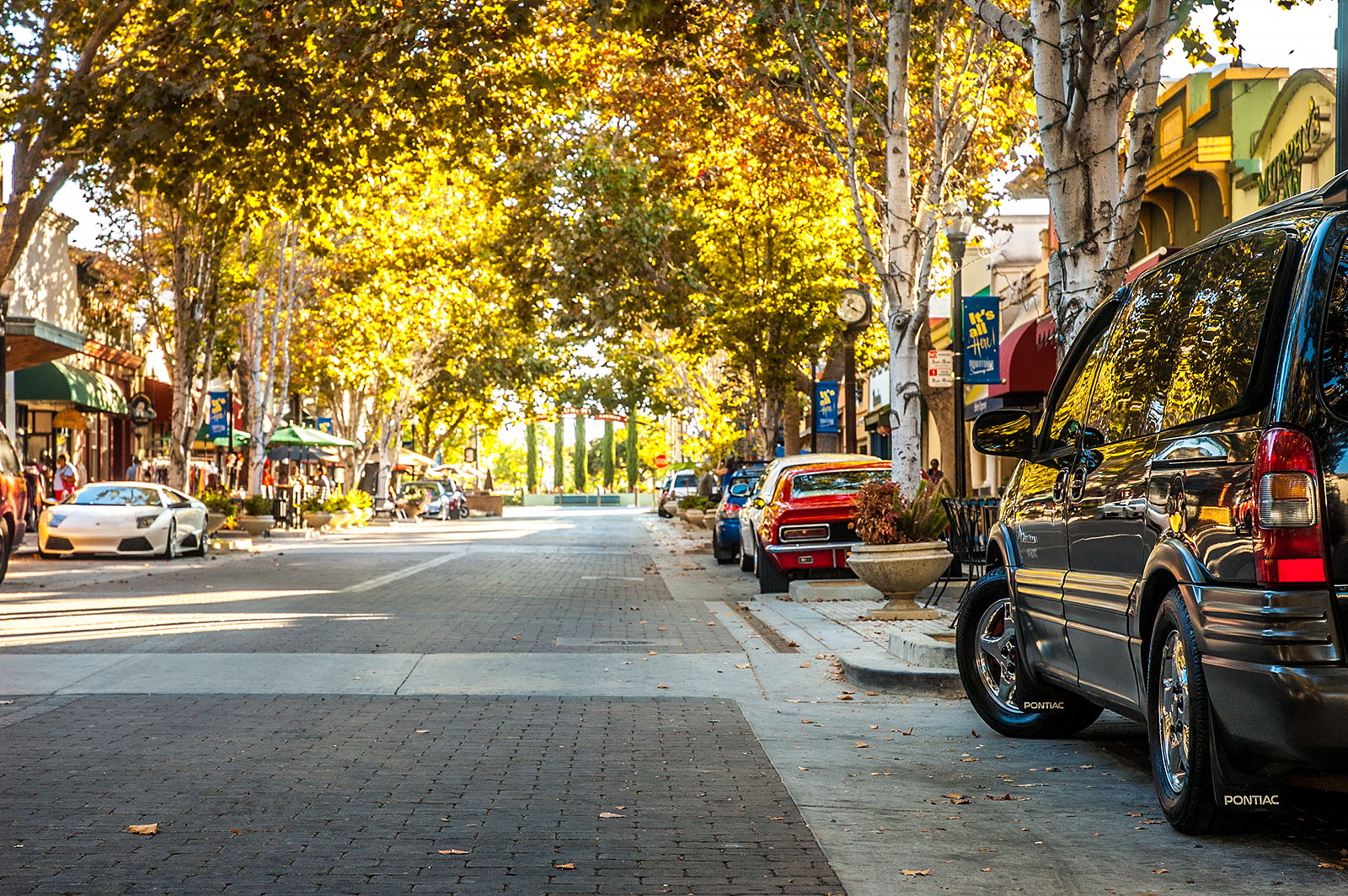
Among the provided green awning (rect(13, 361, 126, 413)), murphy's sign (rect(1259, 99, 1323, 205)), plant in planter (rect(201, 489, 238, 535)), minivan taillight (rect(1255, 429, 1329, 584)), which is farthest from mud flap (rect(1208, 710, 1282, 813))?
green awning (rect(13, 361, 126, 413))

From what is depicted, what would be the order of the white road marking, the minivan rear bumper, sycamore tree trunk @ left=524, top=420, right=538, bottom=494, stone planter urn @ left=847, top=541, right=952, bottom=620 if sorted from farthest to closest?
sycamore tree trunk @ left=524, top=420, right=538, bottom=494 → the white road marking → stone planter urn @ left=847, top=541, right=952, bottom=620 → the minivan rear bumper

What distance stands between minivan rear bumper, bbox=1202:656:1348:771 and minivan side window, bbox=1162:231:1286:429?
899 millimetres

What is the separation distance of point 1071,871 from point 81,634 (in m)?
9.67

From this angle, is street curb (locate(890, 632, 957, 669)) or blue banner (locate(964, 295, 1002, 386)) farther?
blue banner (locate(964, 295, 1002, 386))

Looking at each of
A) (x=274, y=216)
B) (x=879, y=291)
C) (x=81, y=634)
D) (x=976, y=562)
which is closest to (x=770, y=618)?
(x=976, y=562)

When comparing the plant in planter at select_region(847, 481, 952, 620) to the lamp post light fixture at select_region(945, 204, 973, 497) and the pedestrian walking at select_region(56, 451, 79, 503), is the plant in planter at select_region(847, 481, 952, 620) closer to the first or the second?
the lamp post light fixture at select_region(945, 204, 973, 497)

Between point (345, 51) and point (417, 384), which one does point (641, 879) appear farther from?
point (417, 384)

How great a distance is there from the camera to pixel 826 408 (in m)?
35.4

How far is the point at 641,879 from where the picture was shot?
4.91 m

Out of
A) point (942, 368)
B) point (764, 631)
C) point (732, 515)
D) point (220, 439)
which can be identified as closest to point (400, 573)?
point (732, 515)

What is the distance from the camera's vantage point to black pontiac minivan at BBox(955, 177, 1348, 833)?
14.9 ft

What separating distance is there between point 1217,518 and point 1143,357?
1357 mm

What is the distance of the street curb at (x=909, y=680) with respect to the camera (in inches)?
378

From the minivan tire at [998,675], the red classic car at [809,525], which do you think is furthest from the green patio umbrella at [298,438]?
the minivan tire at [998,675]
